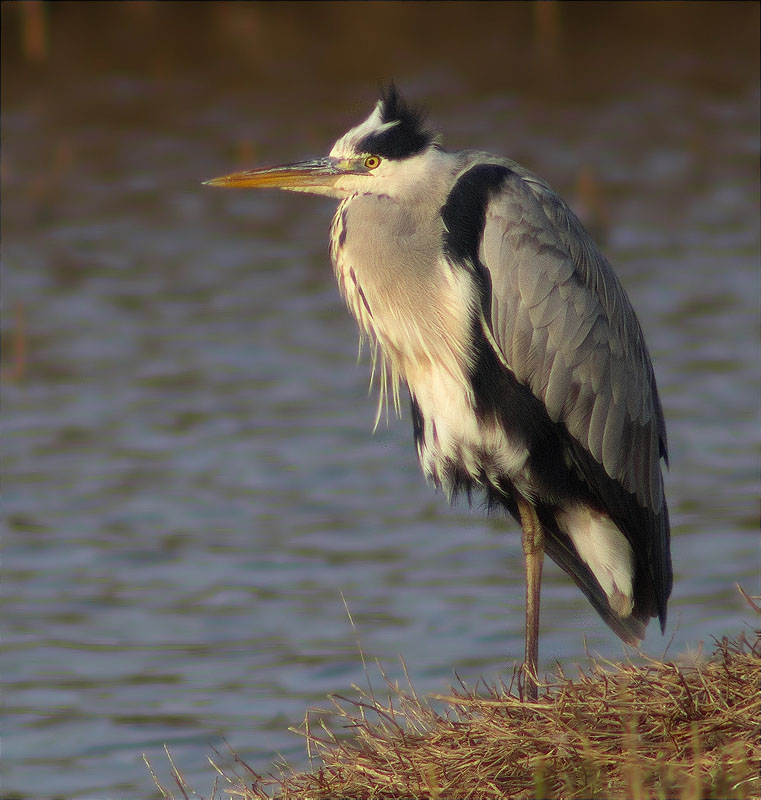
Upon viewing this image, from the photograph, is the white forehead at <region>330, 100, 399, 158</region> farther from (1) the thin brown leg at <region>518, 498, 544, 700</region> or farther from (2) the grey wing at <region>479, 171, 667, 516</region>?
(1) the thin brown leg at <region>518, 498, 544, 700</region>

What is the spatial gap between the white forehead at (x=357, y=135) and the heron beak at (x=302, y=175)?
3 cm

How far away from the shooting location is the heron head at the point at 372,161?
4.96 meters

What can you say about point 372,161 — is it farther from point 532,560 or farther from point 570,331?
point 532,560

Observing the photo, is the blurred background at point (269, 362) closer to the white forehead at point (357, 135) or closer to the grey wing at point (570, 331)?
the grey wing at point (570, 331)

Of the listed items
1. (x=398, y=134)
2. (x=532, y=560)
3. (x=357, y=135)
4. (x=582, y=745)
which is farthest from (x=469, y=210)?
(x=582, y=745)

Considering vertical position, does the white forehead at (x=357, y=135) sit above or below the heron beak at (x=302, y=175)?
above

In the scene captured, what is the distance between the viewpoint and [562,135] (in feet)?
49.3

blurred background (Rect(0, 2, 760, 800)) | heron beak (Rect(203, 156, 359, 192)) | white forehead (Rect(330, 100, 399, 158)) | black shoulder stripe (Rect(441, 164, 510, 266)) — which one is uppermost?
white forehead (Rect(330, 100, 399, 158))

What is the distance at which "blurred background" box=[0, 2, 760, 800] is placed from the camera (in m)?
7.37

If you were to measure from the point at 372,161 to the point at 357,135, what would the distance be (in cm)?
10

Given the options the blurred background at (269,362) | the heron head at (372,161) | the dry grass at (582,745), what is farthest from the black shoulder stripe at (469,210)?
the blurred background at (269,362)

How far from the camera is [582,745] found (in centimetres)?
388

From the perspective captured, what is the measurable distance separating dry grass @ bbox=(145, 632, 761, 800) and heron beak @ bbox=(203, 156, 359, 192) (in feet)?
5.98

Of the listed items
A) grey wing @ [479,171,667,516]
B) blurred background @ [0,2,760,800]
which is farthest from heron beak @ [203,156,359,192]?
blurred background @ [0,2,760,800]
